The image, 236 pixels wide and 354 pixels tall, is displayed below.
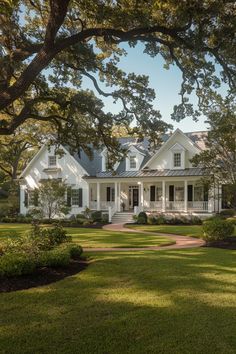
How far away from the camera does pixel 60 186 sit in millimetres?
31062

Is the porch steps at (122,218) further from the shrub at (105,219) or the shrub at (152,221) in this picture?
the shrub at (152,221)

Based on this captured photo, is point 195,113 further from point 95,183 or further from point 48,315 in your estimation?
point 95,183

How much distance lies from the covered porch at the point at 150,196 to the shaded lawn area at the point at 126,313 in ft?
75.1

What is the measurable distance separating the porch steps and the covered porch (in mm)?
725

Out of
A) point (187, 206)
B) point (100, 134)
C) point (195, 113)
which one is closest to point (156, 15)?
point (195, 113)

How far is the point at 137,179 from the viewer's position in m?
34.3

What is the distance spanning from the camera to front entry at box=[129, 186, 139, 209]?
3706 centimetres

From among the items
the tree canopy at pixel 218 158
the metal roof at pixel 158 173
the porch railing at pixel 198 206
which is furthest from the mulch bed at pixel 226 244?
the porch railing at pixel 198 206

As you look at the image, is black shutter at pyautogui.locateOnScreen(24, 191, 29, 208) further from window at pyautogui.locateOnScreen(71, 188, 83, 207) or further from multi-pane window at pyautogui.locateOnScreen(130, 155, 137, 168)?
multi-pane window at pyautogui.locateOnScreen(130, 155, 137, 168)

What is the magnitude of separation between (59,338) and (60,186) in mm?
25837

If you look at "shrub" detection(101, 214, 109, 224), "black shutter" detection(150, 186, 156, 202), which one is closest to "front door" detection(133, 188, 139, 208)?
"black shutter" detection(150, 186, 156, 202)

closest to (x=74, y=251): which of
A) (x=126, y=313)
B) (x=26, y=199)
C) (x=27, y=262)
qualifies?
(x=27, y=262)

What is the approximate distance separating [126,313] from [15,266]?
10.5 ft

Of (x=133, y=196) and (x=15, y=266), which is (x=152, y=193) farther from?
(x=15, y=266)
